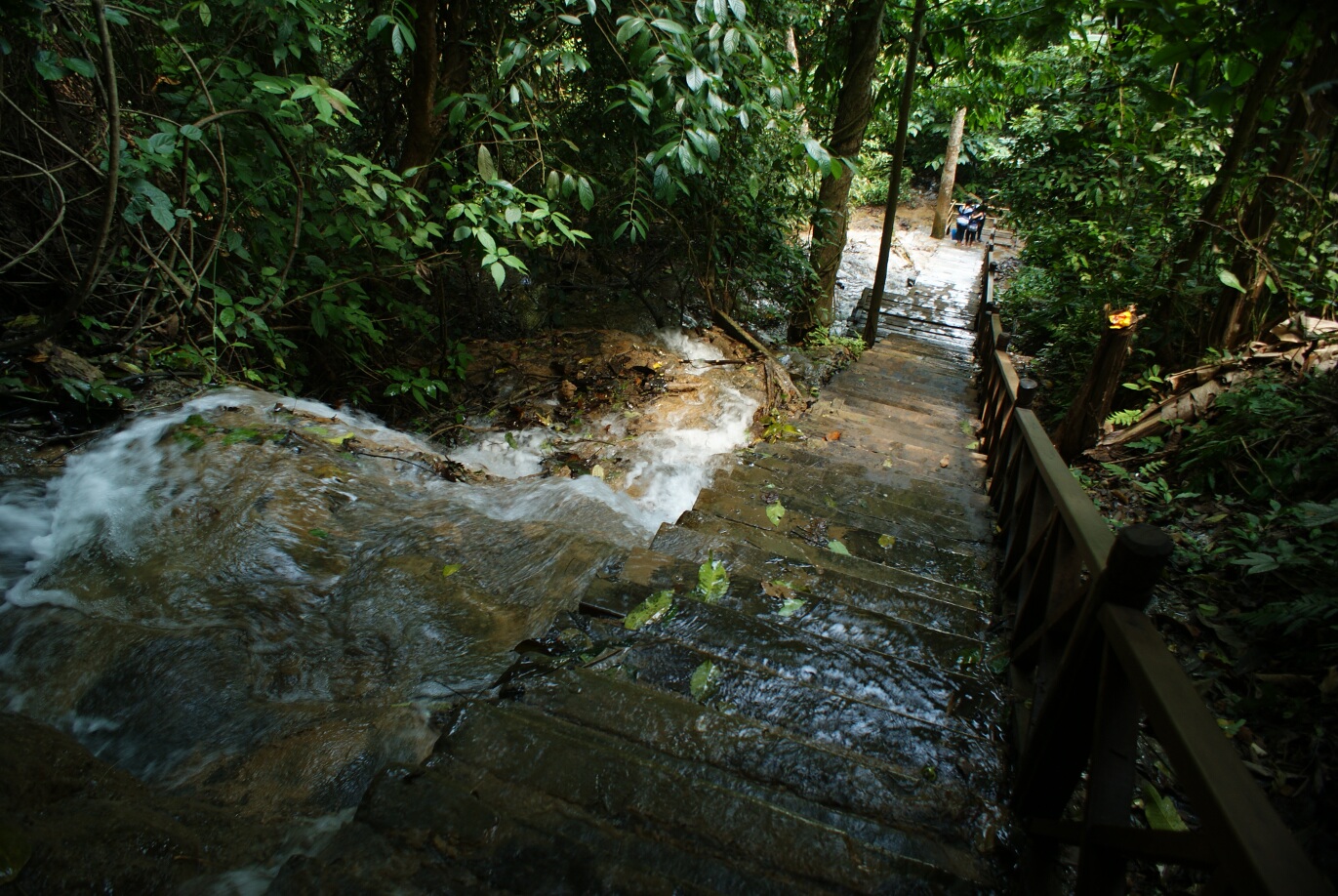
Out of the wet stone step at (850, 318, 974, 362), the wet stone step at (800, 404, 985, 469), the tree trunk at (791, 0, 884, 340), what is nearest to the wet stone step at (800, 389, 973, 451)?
the wet stone step at (800, 404, 985, 469)

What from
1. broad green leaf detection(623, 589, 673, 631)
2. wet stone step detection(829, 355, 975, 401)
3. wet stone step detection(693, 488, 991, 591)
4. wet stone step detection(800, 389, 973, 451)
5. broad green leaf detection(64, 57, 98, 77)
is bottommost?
wet stone step detection(829, 355, 975, 401)

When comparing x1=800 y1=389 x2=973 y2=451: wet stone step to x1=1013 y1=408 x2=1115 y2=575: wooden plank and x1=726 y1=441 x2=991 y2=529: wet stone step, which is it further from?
x1=1013 y1=408 x2=1115 y2=575: wooden plank

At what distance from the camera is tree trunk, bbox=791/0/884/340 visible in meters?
8.21

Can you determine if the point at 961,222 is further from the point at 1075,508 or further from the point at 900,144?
the point at 1075,508

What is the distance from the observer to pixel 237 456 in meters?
3.76

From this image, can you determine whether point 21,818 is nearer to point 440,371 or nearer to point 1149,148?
point 440,371

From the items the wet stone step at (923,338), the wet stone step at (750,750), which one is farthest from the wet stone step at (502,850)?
the wet stone step at (923,338)

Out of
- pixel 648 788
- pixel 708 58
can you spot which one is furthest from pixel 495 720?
pixel 708 58

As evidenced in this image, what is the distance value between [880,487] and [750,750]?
124 inches

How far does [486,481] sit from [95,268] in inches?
101

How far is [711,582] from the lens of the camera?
2.90m

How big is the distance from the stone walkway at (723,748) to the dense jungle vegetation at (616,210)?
1.65m

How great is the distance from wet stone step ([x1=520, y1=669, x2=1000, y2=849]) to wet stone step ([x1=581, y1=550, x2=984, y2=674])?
0.50 m

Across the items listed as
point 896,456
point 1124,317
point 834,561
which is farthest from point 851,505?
point 1124,317
